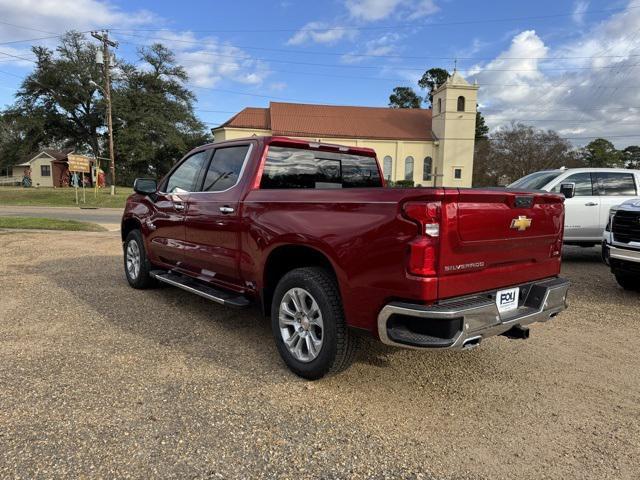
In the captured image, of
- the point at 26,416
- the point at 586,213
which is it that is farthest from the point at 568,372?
the point at 586,213

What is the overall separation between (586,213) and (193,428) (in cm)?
866

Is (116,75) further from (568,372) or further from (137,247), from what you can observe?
(568,372)

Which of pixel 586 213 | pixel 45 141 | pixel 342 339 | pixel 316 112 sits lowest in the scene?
pixel 342 339

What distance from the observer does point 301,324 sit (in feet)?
12.0

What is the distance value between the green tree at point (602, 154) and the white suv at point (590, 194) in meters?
64.4

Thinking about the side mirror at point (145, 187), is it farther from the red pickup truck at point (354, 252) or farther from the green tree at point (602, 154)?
the green tree at point (602, 154)

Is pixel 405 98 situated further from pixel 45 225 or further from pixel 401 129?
pixel 45 225

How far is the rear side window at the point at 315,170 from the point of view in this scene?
4.38m

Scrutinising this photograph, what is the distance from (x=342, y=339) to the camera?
3.34 metres

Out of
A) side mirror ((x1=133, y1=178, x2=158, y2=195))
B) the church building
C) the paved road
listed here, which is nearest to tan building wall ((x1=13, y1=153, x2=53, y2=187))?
the church building

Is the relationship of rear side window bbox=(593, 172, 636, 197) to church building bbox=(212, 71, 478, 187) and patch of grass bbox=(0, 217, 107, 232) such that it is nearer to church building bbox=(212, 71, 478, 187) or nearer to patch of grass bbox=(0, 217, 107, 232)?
patch of grass bbox=(0, 217, 107, 232)

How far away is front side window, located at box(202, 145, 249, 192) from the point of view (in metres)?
4.49

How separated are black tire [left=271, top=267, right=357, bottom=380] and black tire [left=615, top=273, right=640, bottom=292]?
518 cm

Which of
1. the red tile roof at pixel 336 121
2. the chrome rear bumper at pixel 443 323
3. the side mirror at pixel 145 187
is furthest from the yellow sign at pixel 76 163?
the red tile roof at pixel 336 121
